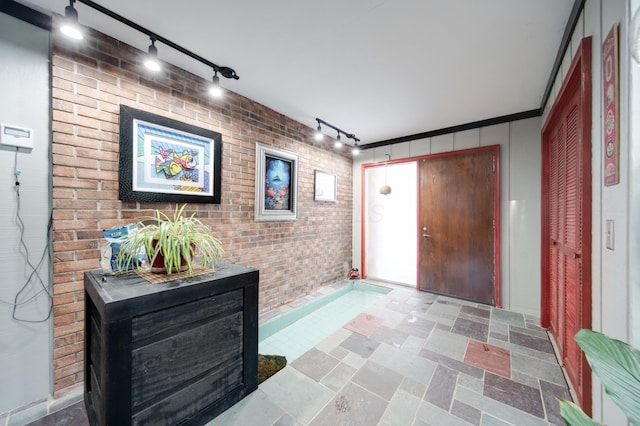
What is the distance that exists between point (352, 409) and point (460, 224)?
2901 millimetres

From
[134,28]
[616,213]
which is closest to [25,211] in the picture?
[134,28]

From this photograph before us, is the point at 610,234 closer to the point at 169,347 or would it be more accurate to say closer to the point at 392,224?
the point at 169,347

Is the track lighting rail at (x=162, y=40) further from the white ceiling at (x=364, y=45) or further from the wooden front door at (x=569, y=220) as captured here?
the wooden front door at (x=569, y=220)

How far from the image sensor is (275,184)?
123 inches

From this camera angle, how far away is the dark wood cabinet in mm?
1119

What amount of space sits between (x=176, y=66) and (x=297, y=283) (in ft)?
9.42

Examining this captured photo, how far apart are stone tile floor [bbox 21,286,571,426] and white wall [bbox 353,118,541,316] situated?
17.6 inches

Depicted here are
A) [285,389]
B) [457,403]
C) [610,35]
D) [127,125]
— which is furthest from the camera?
[127,125]

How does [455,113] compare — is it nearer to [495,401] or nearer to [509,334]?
[509,334]

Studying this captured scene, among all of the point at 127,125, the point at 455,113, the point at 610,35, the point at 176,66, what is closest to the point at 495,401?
the point at 610,35

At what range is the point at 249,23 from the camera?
169cm

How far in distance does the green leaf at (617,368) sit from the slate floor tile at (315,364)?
67.9 inches

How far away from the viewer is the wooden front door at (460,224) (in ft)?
10.8

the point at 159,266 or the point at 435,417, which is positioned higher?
the point at 159,266
